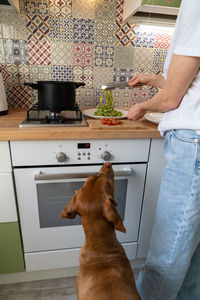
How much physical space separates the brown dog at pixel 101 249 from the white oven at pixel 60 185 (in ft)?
0.89

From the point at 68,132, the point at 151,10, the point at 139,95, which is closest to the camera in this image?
the point at 68,132

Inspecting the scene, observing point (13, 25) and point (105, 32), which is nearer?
point (13, 25)

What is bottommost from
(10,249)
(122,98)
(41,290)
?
(41,290)

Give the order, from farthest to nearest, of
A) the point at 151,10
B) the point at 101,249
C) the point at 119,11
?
the point at 119,11 < the point at 151,10 < the point at 101,249

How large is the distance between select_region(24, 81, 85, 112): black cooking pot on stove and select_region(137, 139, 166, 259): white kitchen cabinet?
0.51 m

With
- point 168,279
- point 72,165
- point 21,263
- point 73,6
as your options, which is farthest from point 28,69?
point 168,279

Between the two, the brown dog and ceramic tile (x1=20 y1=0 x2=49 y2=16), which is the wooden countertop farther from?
ceramic tile (x1=20 y1=0 x2=49 y2=16)

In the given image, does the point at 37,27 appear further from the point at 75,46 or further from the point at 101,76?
the point at 101,76

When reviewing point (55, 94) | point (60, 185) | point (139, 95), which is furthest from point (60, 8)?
point (60, 185)

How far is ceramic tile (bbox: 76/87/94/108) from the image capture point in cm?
157

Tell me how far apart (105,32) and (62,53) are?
1.14ft

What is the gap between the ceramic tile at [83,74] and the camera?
1510 millimetres

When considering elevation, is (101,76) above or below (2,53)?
below

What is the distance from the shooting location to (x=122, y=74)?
62.4 inches
